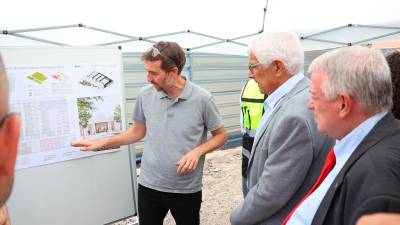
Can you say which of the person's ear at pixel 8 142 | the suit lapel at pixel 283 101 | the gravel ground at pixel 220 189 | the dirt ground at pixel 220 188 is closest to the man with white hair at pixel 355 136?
the suit lapel at pixel 283 101

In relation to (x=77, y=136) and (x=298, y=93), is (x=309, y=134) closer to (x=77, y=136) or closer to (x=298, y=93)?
(x=298, y=93)

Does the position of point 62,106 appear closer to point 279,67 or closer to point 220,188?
point 279,67

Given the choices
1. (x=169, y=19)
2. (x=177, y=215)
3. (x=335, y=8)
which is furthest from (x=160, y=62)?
(x=335, y=8)

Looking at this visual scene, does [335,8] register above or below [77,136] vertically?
above

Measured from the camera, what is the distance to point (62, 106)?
6.64 ft

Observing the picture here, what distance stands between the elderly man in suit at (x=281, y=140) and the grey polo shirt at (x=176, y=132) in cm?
48

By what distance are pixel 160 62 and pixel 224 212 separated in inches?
89.4

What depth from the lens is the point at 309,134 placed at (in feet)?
3.75

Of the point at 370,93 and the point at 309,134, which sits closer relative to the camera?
the point at 370,93

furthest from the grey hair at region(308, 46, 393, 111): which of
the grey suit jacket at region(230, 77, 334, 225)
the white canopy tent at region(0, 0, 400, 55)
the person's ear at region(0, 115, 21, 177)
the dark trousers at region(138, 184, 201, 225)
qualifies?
the white canopy tent at region(0, 0, 400, 55)

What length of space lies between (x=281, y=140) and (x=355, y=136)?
1.06 feet

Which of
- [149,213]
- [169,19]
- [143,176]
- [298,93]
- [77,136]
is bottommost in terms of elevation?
[149,213]

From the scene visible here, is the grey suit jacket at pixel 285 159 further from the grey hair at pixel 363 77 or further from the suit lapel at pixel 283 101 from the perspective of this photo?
the grey hair at pixel 363 77

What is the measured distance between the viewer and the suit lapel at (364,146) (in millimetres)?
818
